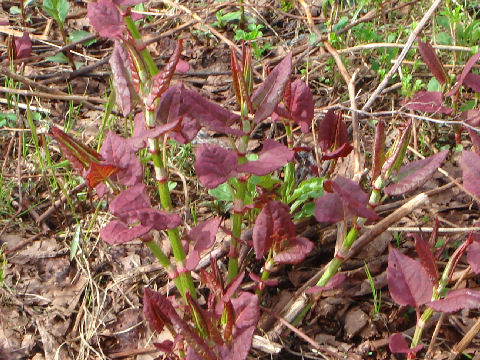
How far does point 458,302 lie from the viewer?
1.31 m

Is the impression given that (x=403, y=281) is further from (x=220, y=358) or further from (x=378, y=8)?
(x=378, y=8)

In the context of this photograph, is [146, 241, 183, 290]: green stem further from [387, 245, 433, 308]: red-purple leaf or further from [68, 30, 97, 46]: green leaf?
[68, 30, 97, 46]: green leaf

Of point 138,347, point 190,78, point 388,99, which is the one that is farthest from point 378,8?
point 138,347

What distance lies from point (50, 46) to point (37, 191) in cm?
96

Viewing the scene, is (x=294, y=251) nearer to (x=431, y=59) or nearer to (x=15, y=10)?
(x=431, y=59)

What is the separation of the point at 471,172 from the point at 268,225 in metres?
0.49

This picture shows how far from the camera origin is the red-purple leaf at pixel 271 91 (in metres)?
1.34

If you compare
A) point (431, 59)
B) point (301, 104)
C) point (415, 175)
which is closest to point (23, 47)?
point (301, 104)

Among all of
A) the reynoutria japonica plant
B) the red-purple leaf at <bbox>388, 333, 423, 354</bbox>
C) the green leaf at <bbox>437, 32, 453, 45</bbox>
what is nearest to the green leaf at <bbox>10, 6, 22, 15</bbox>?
the reynoutria japonica plant

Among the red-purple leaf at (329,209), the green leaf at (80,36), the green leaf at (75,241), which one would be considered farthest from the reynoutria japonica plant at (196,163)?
the green leaf at (80,36)

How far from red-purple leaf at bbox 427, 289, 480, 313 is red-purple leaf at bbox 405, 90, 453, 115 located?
827 mm

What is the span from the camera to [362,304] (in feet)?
6.09

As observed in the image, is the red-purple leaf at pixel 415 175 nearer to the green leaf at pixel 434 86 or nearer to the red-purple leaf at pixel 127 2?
the red-purple leaf at pixel 127 2

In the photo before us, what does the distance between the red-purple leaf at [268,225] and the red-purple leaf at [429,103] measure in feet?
2.46
